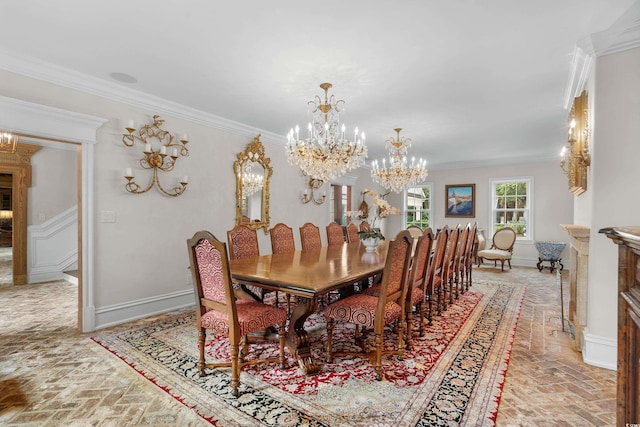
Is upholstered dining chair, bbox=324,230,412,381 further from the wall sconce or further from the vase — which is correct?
the wall sconce

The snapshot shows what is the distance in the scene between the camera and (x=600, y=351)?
2355 millimetres

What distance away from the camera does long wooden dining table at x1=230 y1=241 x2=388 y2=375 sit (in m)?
2.04

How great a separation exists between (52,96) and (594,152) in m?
4.66

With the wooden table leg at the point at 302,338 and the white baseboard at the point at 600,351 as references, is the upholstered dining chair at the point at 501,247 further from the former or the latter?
the wooden table leg at the point at 302,338

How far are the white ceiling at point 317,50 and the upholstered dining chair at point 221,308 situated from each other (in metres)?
1.54

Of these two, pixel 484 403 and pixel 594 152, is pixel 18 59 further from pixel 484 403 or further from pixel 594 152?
pixel 594 152

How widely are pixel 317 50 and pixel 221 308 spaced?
2.10 meters

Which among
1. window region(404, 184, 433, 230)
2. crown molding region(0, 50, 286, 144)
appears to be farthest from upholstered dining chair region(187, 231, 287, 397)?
window region(404, 184, 433, 230)

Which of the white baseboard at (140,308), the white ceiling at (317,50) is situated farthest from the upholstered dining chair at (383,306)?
the white baseboard at (140,308)

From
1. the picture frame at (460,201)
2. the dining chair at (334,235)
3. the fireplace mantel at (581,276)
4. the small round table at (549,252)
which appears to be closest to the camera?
the fireplace mantel at (581,276)

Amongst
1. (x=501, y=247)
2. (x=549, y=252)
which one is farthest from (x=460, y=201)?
(x=549, y=252)

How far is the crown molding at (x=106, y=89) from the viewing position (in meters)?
2.69

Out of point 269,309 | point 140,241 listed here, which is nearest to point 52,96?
point 140,241

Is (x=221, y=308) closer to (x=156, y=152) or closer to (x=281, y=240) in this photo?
(x=281, y=240)
